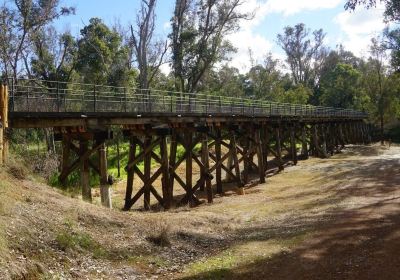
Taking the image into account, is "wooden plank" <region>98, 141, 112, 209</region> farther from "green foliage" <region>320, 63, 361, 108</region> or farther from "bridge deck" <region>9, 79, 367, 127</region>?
"green foliage" <region>320, 63, 361, 108</region>

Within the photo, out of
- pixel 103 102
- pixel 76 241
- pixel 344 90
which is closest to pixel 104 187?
pixel 103 102

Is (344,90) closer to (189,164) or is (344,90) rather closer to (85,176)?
(189,164)

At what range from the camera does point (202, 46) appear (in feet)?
128

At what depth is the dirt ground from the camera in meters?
7.52

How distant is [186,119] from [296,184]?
7364mm

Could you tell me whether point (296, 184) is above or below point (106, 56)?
below

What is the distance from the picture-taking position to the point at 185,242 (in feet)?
32.6

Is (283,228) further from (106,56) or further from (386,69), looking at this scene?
(386,69)

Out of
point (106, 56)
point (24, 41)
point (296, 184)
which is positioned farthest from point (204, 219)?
point (106, 56)

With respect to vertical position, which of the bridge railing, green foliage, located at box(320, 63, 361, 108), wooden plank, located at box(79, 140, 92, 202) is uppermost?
green foliage, located at box(320, 63, 361, 108)

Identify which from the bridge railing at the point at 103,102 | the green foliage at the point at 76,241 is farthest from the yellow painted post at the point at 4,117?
the green foliage at the point at 76,241

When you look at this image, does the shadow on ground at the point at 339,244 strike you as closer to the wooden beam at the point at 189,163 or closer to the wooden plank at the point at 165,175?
the wooden plank at the point at 165,175

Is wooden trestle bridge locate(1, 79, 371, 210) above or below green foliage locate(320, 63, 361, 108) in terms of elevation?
below

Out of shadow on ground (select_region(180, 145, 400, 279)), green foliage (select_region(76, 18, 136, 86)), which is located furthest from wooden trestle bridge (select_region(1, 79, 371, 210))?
green foliage (select_region(76, 18, 136, 86))
